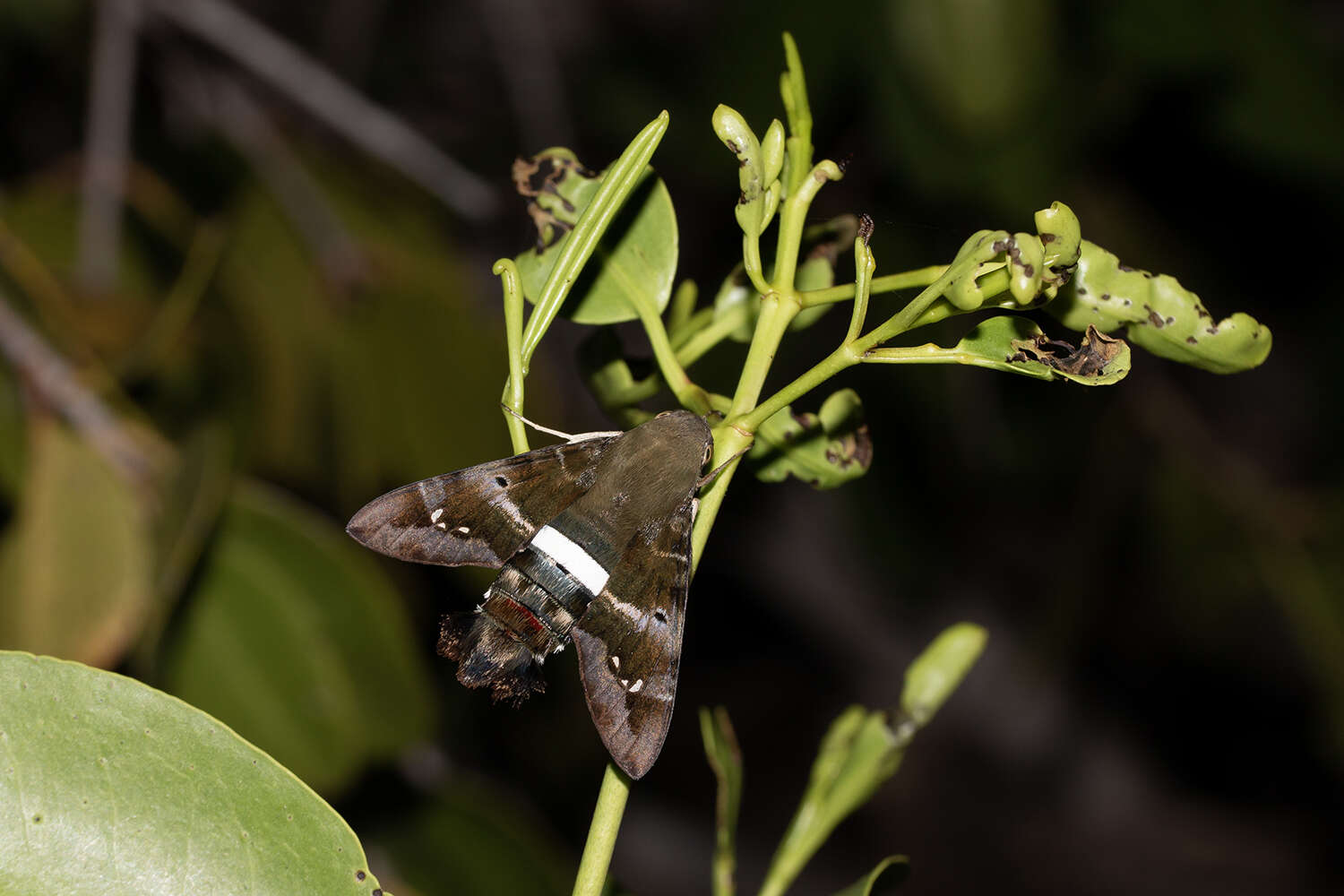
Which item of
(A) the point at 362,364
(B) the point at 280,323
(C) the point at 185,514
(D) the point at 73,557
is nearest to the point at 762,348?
(C) the point at 185,514

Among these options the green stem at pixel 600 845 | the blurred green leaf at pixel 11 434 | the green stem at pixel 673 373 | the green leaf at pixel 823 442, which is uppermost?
the green leaf at pixel 823 442

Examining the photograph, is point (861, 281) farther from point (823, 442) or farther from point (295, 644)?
point (295, 644)

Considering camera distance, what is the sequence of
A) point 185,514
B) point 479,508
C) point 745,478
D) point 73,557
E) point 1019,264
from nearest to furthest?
point 1019,264 < point 479,508 < point 185,514 < point 73,557 < point 745,478

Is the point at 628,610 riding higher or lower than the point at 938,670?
lower

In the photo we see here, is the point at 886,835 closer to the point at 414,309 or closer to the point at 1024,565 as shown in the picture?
the point at 1024,565

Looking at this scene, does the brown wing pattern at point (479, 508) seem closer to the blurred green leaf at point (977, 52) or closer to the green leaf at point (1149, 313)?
the green leaf at point (1149, 313)

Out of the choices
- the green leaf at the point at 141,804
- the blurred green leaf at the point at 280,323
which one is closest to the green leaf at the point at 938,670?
the green leaf at the point at 141,804
